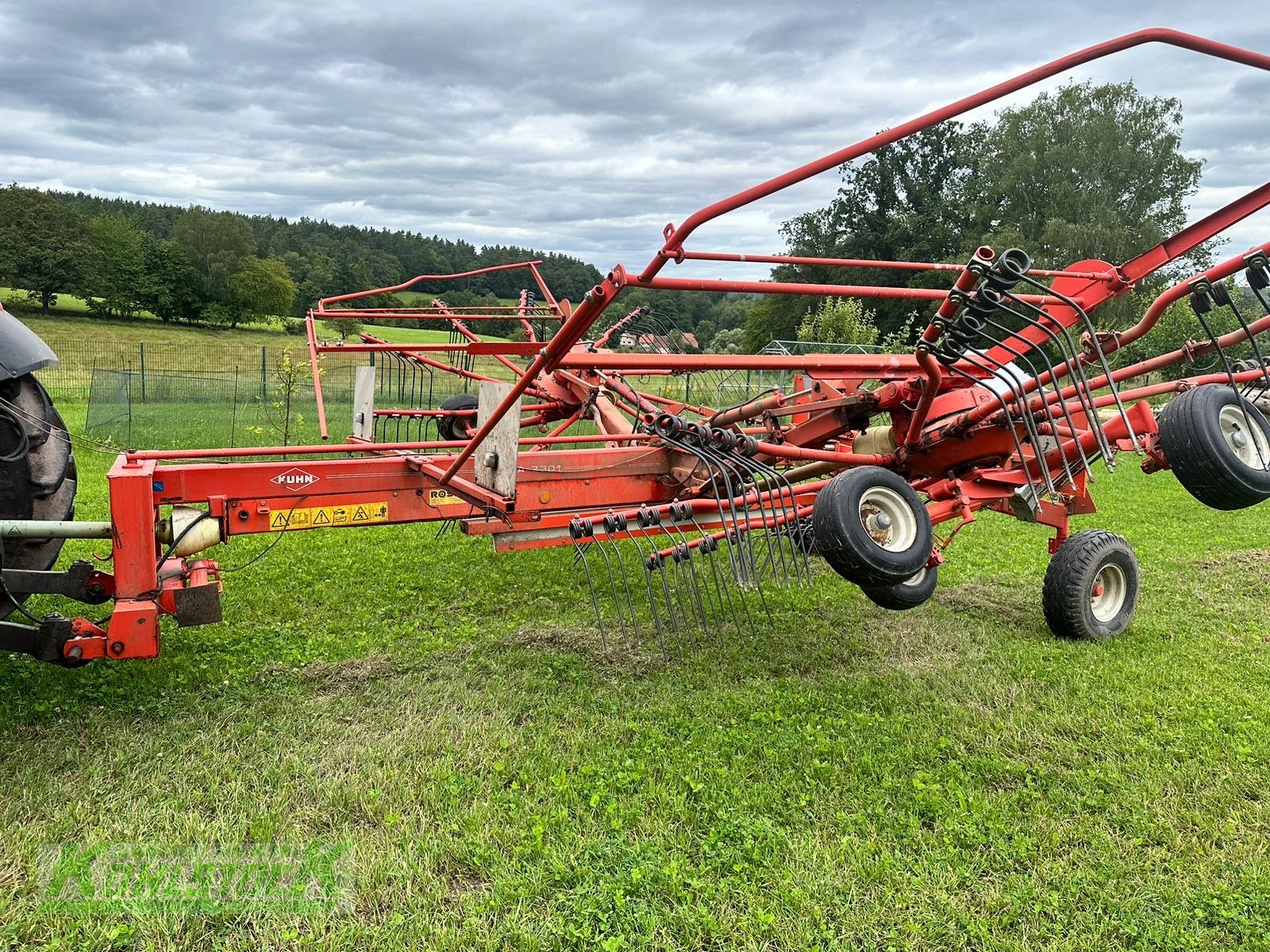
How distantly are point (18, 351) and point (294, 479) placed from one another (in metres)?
1.26

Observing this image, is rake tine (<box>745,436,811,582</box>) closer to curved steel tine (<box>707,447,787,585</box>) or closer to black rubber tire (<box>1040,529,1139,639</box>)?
curved steel tine (<box>707,447,787,585</box>)

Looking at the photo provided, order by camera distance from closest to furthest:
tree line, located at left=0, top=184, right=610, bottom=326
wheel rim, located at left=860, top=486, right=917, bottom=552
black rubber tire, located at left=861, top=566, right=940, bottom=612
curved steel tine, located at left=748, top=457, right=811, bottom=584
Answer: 1. wheel rim, located at left=860, top=486, right=917, bottom=552
2. curved steel tine, located at left=748, top=457, right=811, bottom=584
3. black rubber tire, located at left=861, top=566, right=940, bottom=612
4. tree line, located at left=0, top=184, right=610, bottom=326

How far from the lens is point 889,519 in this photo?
12.5 ft

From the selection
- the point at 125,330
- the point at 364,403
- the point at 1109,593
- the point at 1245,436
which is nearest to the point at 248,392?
the point at 364,403

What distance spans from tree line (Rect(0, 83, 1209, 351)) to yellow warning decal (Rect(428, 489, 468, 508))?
51.2 ft

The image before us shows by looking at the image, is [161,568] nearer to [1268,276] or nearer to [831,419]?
[831,419]

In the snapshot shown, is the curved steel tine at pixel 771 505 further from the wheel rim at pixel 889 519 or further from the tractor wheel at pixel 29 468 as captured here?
the tractor wheel at pixel 29 468

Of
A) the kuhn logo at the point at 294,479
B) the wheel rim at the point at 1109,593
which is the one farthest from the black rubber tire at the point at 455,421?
the wheel rim at the point at 1109,593

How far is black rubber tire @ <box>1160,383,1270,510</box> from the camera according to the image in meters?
3.35

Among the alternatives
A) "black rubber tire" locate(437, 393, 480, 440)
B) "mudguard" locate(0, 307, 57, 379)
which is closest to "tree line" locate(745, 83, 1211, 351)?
"black rubber tire" locate(437, 393, 480, 440)

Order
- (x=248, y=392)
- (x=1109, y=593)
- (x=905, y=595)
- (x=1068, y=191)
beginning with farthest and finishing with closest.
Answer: (x=1068, y=191) < (x=248, y=392) < (x=1109, y=593) < (x=905, y=595)

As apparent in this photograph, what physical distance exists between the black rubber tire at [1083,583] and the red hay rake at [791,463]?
15mm

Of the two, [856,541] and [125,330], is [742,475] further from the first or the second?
[125,330]

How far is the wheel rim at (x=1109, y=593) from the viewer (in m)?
5.39
